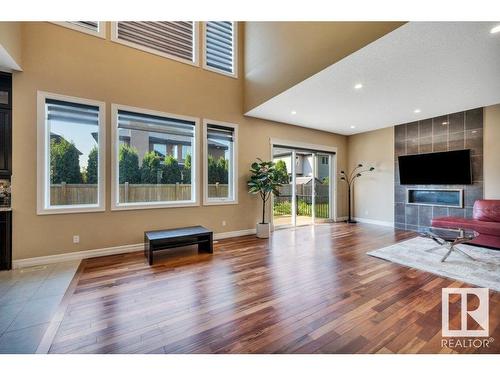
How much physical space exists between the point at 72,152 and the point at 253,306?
377 centimetres

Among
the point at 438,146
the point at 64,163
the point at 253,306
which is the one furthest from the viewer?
the point at 438,146

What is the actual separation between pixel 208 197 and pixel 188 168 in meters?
0.75

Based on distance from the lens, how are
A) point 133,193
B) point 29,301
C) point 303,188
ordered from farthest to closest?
point 303,188
point 133,193
point 29,301

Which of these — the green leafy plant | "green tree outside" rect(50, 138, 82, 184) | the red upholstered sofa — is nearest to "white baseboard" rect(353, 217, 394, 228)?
the red upholstered sofa

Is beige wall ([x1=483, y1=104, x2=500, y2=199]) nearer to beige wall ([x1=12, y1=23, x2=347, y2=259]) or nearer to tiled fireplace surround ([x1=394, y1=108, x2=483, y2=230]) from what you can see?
tiled fireplace surround ([x1=394, y1=108, x2=483, y2=230])

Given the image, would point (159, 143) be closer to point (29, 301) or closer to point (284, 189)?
point (29, 301)

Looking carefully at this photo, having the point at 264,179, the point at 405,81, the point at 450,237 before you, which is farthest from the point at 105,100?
the point at 450,237

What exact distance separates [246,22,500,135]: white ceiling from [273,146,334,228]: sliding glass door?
43.9 inches

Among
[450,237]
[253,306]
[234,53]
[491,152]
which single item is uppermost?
[234,53]

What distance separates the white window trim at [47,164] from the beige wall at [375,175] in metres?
6.88

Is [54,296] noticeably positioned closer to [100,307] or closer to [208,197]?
[100,307]

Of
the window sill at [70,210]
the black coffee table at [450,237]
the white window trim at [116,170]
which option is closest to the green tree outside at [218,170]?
the white window trim at [116,170]

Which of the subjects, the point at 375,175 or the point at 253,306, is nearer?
the point at 253,306

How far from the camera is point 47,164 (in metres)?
3.62
